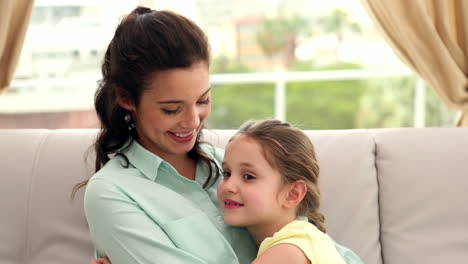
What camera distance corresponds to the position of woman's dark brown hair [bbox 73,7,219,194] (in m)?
1.67

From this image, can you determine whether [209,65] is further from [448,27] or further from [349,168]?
[448,27]

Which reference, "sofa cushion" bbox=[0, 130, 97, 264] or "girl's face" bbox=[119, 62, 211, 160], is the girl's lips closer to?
"girl's face" bbox=[119, 62, 211, 160]

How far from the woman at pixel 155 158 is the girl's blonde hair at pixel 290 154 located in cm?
17

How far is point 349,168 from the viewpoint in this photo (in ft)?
7.30

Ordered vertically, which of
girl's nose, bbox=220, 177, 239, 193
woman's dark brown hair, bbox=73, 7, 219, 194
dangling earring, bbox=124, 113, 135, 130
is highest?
woman's dark brown hair, bbox=73, 7, 219, 194

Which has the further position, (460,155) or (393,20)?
(393,20)

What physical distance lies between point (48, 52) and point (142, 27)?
2.31 metres

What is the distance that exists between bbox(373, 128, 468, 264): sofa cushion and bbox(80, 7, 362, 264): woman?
60 centimetres

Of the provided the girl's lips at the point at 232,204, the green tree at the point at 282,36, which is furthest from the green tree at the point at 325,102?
the girl's lips at the point at 232,204

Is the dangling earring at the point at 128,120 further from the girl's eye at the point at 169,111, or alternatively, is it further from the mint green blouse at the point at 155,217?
the girl's eye at the point at 169,111

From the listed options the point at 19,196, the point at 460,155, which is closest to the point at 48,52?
the point at 19,196

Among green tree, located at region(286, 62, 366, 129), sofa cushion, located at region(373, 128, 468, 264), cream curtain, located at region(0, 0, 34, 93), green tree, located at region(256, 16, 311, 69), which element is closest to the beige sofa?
sofa cushion, located at region(373, 128, 468, 264)

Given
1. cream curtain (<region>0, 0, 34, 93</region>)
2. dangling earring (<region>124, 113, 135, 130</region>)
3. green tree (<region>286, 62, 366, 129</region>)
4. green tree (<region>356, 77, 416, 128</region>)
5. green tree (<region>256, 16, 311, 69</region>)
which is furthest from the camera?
green tree (<region>286, 62, 366, 129</region>)

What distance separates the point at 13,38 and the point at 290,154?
1.61m
